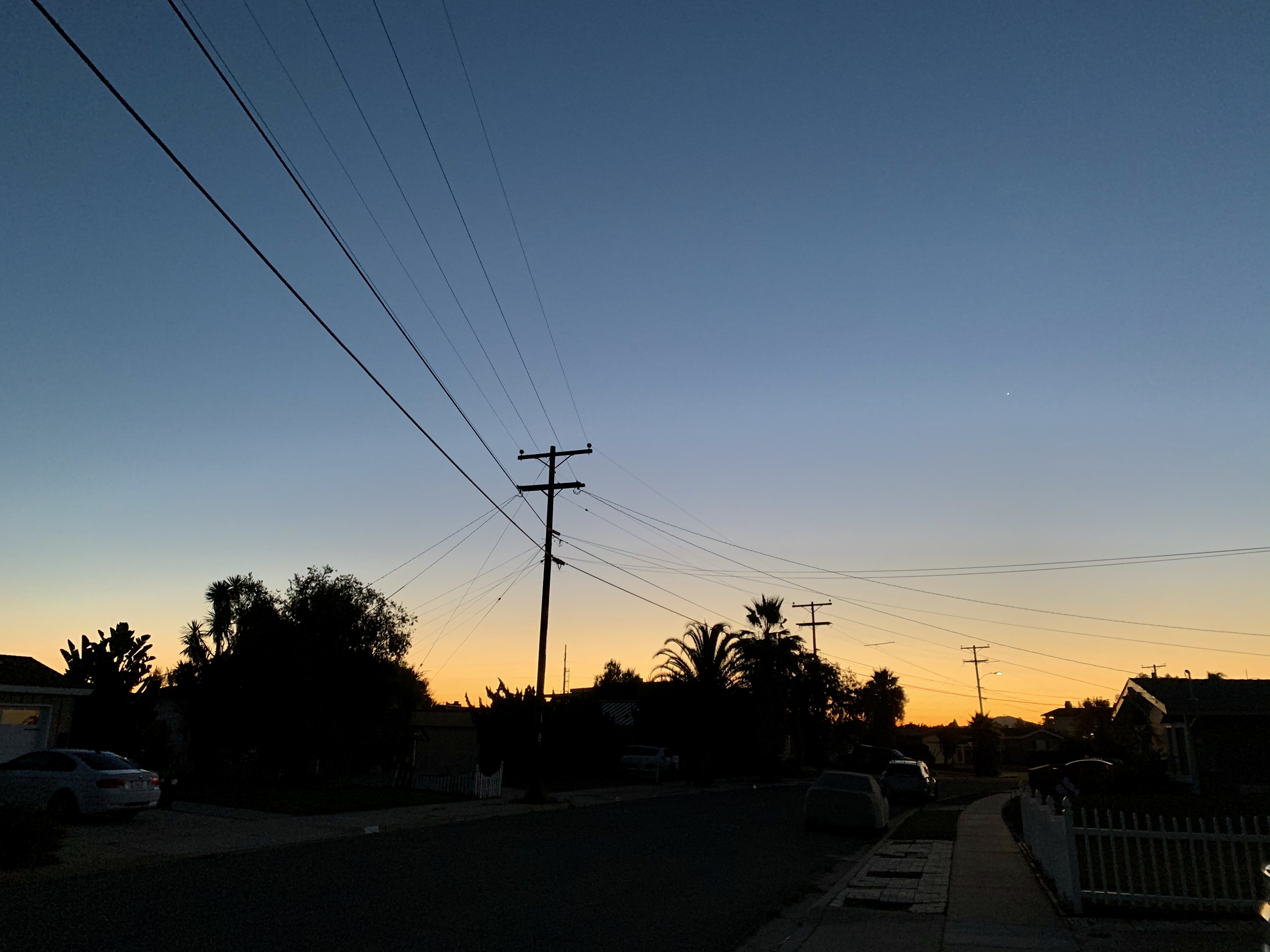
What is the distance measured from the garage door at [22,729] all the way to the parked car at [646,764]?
955 inches

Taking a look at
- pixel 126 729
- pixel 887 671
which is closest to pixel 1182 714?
pixel 126 729

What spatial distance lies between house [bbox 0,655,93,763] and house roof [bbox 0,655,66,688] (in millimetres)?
20

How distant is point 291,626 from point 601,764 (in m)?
16.4

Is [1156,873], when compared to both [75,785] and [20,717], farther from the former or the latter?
[20,717]

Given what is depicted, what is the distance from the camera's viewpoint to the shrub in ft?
38.9

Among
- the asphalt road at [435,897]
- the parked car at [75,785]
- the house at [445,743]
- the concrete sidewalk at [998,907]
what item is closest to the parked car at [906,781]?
the concrete sidewalk at [998,907]

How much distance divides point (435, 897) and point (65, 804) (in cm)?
1054

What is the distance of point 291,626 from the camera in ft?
120

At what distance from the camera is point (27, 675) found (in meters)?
25.9

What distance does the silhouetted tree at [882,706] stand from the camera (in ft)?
265

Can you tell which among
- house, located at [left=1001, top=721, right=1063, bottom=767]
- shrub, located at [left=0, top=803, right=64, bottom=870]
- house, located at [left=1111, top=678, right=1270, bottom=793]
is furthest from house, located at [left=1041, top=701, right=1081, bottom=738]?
shrub, located at [left=0, top=803, right=64, bottom=870]

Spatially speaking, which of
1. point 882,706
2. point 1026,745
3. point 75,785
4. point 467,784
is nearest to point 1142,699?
point 467,784

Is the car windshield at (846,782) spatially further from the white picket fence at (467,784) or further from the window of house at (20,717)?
the window of house at (20,717)

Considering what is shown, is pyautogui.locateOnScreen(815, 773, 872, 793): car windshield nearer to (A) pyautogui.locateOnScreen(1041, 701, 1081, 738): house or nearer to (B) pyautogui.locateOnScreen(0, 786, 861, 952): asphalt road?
(B) pyautogui.locateOnScreen(0, 786, 861, 952): asphalt road
